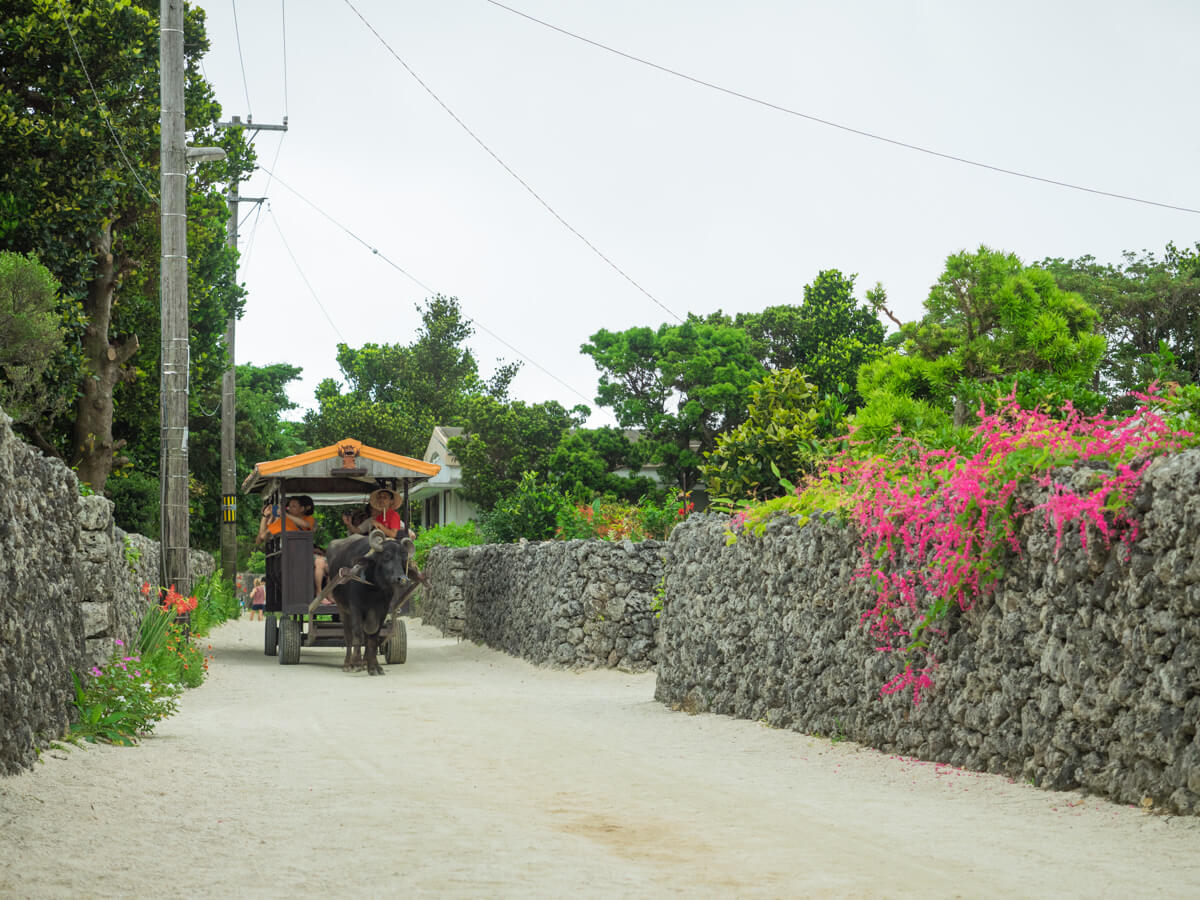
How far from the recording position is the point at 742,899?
4.77 meters

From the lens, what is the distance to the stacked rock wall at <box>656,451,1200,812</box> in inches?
237

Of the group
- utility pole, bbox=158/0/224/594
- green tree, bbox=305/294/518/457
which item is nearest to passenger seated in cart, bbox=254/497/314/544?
utility pole, bbox=158/0/224/594

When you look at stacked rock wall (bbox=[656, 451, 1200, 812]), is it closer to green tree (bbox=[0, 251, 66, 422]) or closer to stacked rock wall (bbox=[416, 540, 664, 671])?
stacked rock wall (bbox=[416, 540, 664, 671])

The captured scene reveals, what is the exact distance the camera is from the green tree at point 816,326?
41.6 m

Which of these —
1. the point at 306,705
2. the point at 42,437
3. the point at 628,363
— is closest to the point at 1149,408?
the point at 306,705

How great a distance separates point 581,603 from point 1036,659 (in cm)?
1100

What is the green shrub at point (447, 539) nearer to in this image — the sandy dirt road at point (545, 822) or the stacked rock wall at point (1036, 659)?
the stacked rock wall at point (1036, 659)

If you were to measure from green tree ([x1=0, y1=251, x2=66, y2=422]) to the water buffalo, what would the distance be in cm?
446

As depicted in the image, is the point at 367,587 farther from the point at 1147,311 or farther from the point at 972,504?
the point at 1147,311

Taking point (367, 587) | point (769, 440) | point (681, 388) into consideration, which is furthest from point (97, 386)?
point (681, 388)

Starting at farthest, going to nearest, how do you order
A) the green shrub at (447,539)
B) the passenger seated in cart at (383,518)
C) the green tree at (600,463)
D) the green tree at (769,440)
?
the green tree at (600,463) < the green shrub at (447,539) < the green tree at (769,440) < the passenger seated in cart at (383,518)

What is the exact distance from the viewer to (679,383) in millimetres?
37469

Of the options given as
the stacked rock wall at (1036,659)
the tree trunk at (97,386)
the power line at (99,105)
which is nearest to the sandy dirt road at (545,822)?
the stacked rock wall at (1036,659)

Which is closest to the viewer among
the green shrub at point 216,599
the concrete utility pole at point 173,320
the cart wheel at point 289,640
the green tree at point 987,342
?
the concrete utility pole at point 173,320
